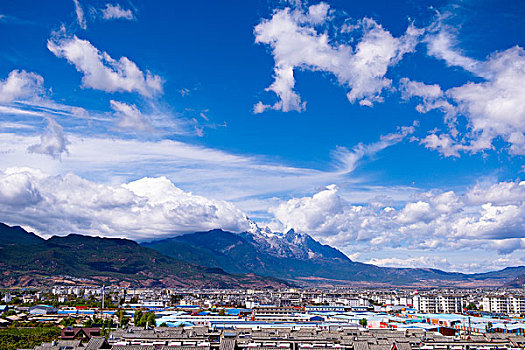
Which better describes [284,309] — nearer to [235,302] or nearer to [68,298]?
[235,302]

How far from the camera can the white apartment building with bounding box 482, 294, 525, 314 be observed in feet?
470

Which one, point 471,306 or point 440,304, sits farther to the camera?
point 440,304

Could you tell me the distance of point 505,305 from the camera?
147875mm

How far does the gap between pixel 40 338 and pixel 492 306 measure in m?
123

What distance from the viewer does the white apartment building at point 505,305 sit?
470 ft

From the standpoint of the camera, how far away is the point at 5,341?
70125mm

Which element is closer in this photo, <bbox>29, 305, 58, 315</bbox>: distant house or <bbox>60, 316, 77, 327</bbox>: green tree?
<bbox>60, 316, 77, 327</bbox>: green tree

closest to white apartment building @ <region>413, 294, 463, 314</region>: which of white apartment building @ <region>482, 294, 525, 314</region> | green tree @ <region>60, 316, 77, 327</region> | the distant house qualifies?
white apartment building @ <region>482, 294, 525, 314</region>

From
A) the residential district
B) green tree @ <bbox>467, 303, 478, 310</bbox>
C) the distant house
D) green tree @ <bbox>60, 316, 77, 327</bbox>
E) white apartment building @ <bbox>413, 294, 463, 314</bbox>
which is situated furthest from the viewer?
white apartment building @ <bbox>413, 294, 463, 314</bbox>

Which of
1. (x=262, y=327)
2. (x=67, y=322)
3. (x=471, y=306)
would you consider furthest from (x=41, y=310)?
(x=471, y=306)

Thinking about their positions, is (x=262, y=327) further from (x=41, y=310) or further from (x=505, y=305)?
(x=505, y=305)

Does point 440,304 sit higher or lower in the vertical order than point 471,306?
higher

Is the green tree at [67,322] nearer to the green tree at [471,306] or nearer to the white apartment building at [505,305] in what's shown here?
the green tree at [471,306]

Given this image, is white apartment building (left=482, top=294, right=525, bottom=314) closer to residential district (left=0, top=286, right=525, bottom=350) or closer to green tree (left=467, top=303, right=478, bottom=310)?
residential district (left=0, top=286, right=525, bottom=350)
